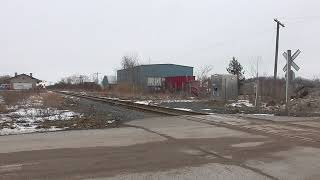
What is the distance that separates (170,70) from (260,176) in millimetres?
106447

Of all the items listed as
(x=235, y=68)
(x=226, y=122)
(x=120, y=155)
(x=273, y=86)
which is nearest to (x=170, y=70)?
(x=235, y=68)

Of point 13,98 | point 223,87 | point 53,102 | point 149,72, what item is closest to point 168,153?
point 53,102

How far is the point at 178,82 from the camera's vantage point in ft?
211

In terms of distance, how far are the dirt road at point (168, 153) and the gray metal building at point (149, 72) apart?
66.3 meters

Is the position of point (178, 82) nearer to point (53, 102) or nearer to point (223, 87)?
point (223, 87)

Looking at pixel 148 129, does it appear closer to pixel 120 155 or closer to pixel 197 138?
pixel 197 138

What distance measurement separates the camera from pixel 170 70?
375 ft

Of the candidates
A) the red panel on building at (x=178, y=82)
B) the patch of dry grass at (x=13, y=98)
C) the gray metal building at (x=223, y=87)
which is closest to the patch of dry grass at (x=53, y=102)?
the patch of dry grass at (x=13, y=98)

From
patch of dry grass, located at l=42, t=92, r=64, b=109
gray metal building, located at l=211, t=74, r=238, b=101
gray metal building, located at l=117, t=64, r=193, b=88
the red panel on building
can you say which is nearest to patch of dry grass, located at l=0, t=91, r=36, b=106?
patch of dry grass, located at l=42, t=92, r=64, b=109

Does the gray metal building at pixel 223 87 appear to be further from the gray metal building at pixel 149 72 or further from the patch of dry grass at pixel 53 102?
the gray metal building at pixel 149 72

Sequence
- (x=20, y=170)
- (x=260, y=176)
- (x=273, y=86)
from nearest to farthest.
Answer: (x=260, y=176)
(x=20, y=170)
(x=273, y=86)

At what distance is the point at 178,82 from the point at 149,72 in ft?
136

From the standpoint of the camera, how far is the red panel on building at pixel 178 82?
61672 mm

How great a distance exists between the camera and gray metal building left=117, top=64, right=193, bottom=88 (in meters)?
90.4
